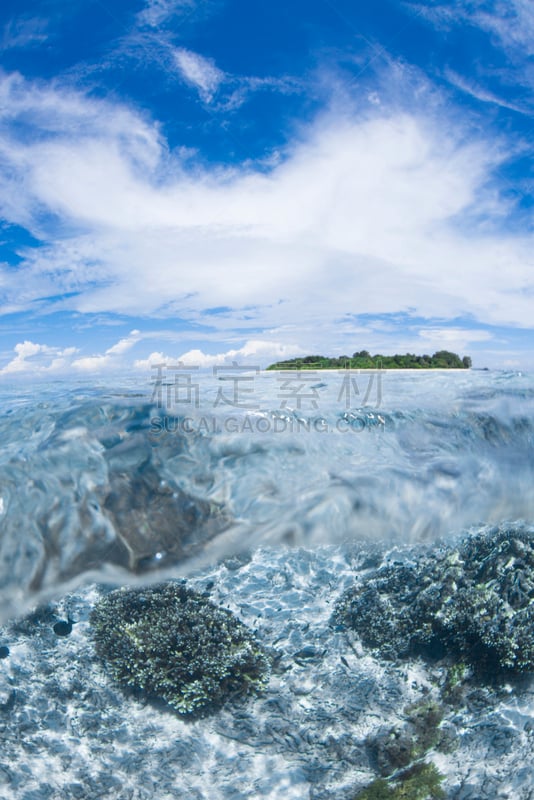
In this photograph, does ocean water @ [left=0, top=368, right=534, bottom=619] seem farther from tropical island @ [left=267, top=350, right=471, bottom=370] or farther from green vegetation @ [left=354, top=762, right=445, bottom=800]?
tropical island @ [left=267, top=350, right=471, bottom=370]

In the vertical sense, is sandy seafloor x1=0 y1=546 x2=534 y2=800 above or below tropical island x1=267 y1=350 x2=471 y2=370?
below

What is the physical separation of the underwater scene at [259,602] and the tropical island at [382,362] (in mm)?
9626

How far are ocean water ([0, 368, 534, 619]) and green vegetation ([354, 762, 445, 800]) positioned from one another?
3.98 m

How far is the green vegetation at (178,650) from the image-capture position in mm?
7379

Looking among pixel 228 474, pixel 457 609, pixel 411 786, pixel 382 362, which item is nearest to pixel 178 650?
pixel 228 474

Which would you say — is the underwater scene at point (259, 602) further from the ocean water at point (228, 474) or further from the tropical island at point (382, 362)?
the tropical island at point (382, 362)

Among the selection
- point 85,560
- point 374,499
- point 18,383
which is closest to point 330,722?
point 374,499

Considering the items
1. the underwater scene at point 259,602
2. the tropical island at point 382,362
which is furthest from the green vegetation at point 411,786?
the tropical island at point 382,362

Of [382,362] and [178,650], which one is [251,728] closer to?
[178,650]

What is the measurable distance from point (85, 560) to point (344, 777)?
5.45 meters

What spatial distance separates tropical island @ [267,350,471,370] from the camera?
20.1m

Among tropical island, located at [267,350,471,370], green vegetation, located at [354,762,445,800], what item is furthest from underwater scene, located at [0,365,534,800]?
tropical island, located at [267,350,471,370]

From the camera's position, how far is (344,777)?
23.1 feet

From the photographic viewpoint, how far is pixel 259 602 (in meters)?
9.16
